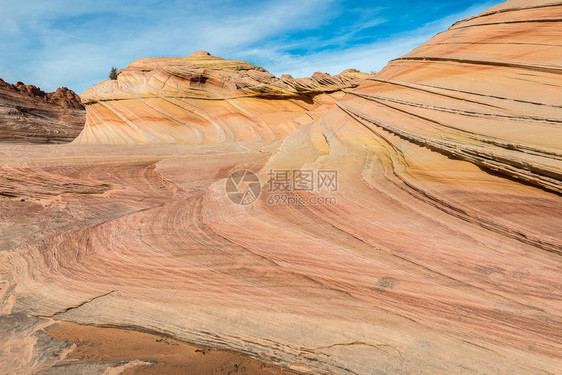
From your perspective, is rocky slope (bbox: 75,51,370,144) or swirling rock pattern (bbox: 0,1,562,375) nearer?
swirling rock pattern (bbox: 0,1,562,375)

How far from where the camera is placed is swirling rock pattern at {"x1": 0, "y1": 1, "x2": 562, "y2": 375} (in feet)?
9.14

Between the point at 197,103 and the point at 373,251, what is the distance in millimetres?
14069

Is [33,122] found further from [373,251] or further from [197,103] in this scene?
[373,251]

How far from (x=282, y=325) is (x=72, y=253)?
3.45 meters

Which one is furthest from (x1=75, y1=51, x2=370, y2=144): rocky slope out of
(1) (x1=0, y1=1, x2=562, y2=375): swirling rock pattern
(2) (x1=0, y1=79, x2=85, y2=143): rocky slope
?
(1) (x1=0, y1=1, x2=562, y2=375): swirling rock pattern

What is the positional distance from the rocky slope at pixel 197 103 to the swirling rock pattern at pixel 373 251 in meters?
7.57

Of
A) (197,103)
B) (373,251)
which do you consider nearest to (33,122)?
(197,103)

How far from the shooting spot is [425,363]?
256cm

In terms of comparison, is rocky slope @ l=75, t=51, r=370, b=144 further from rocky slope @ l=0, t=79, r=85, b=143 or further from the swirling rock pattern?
the swirling rock pattern

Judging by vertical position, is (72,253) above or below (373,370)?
above

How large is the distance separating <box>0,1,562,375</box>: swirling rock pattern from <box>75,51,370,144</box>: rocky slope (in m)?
7.57

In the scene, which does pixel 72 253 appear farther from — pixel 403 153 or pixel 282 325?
pixel 403 153

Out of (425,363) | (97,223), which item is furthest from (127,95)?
(425,363)

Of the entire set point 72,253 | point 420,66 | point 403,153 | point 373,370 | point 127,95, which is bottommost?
point 373,370
